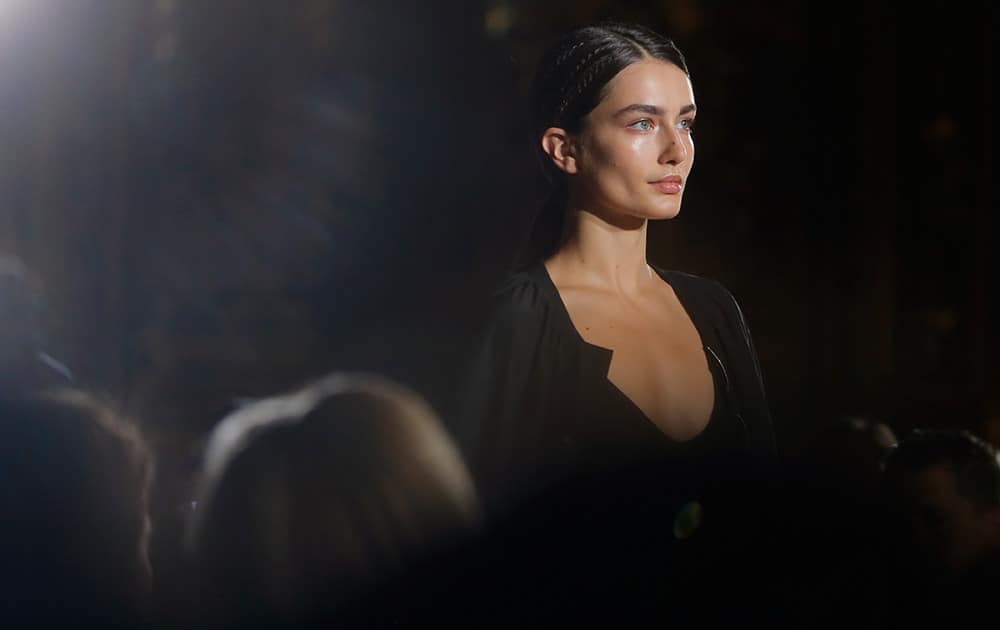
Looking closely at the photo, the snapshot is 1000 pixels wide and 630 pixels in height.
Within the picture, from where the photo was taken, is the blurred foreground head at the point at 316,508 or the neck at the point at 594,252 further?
the neck at the point at 594,252

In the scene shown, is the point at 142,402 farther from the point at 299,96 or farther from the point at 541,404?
the point at 541,404

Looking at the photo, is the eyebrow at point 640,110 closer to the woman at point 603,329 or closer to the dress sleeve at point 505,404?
the woman at point 603,329

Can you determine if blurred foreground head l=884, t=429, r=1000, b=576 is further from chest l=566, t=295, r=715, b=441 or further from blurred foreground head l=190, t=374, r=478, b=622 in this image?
blurred foreground head l=190, t=374, r=478, b=622

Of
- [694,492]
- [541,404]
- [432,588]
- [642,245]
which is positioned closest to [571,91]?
[642,245]

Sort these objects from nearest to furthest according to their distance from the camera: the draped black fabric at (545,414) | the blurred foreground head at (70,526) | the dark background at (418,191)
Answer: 1. the blurred foreground head at (70,526)
2. the draped black fabric at (545,414)
3. the dark background at (418,191)

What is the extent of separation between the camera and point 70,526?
114 centimetres

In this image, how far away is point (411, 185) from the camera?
193cm

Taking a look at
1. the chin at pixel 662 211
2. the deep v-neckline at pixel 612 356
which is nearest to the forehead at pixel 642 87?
the chin at pixel 662 211

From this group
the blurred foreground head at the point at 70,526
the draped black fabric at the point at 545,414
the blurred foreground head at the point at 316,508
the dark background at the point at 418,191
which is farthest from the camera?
Result: the dark background at the point at 418,191

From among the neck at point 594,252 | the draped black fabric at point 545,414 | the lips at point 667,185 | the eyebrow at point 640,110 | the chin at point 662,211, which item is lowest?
the draped black fabric at point 545,414

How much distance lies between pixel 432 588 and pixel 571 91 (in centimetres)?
79

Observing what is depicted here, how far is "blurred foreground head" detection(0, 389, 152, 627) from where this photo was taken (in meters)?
1.13

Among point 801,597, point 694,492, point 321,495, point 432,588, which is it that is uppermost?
point 321,495

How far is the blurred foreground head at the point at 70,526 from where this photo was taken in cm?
113
